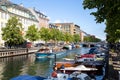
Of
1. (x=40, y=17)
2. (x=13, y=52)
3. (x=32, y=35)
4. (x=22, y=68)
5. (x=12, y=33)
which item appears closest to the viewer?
(x=22, y=68)

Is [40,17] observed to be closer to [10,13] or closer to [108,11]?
[10,13]

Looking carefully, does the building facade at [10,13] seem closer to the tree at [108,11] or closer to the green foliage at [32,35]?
the green foliage at [32,35]

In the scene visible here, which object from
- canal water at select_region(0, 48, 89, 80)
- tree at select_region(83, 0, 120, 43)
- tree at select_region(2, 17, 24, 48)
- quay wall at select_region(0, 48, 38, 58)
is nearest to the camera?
tree at select_region(83, 0, 120, 43)

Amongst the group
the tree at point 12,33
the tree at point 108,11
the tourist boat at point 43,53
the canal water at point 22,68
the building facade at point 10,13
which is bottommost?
the canal water at point 22,68

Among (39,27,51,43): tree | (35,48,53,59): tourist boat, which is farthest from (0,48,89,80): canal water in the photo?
(39,27,51,43): tree

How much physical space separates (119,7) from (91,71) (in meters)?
15.3

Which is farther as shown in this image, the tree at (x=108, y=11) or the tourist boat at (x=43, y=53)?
the tourist boat at (x=43, y=53)

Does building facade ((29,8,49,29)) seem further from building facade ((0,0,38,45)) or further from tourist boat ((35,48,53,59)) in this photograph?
tourist boat ((35,48,53,59))

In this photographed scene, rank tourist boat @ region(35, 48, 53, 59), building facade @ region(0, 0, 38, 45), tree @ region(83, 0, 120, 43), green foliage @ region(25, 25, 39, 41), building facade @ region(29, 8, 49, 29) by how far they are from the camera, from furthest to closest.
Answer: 1. building facade @ region(29, 8, 49, 29)
2. green foliage @ region(25, 25, 39, 41)
3. building facade @ region(0, 0, 38, 45)
4. tourist boat @ region(35, 48, 53, 59)
5. tree @ region(83, 0, 120, 43)

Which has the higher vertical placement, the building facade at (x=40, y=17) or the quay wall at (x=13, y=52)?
the building facade at (x=40, y=17)

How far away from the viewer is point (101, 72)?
34.1 m

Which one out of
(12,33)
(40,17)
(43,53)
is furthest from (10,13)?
(40,17)

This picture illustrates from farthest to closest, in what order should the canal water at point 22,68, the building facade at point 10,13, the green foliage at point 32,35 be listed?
the green foliage at point 32,35 < the building facade at point 10,13 < the canal water at point 22,68

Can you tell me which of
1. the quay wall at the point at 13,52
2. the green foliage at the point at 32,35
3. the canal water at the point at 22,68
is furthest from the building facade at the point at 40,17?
the canal water at the point at 22,68
